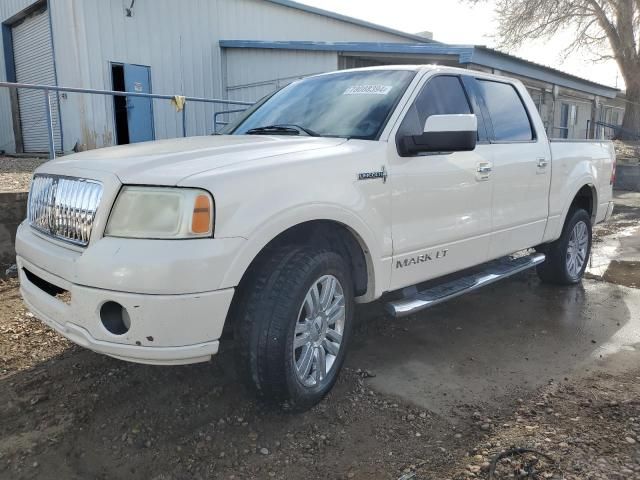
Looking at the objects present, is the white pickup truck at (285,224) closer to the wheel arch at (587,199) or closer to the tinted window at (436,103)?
the tinted window at (436,103)

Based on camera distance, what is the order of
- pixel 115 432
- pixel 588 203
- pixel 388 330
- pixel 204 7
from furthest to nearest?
pixel 204 7
pixel 588 203
pixel 388 330
pixel 115 432

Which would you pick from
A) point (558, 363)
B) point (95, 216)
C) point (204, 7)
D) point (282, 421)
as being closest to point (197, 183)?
point (95, 216)

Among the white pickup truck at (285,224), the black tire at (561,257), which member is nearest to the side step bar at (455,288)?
the white pickup truck at (285,224)

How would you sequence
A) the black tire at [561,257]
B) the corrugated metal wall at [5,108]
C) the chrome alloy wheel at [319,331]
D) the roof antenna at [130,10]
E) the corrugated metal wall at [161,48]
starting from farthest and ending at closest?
the corrugated metal wall at [5,108] → the roof antenna at [130,10] → the corrugated metal wall at [161,48] → the black tire at [561,257] → the chrome alloy wheel at [319,331]

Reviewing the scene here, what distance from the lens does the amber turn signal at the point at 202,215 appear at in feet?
7.64

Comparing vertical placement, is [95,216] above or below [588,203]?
above

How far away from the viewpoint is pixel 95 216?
2.45 meters

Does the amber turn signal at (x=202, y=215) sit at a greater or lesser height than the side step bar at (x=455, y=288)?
greater

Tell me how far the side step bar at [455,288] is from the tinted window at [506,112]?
3.52 ft

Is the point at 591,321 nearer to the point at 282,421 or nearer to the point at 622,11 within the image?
the point at 282,421

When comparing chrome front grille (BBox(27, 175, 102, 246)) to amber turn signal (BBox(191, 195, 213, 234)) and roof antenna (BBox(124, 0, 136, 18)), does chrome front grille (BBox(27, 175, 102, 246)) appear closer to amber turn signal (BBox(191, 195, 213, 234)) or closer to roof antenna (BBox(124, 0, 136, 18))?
amber turn signal (BBox(191, 195, 213, 234))

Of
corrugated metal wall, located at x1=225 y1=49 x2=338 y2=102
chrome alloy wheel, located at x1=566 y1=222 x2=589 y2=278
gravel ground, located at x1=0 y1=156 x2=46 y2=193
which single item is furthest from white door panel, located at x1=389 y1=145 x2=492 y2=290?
corrugated metal wall, located at x1=225 y1=49 x2=338 y2=102

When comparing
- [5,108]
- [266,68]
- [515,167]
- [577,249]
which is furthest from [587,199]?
[5,108]

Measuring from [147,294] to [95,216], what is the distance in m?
0.49
